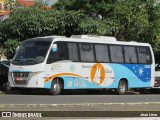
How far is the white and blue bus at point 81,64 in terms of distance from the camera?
2464cm

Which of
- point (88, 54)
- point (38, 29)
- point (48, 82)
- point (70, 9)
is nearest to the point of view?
point (48, 82)

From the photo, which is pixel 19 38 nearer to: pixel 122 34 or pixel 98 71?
pixel 98 71

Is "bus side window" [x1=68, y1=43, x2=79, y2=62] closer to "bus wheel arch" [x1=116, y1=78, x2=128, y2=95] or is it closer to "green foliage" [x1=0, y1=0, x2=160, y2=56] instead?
"bus wheel arch" [x1=116, y1=78, x2=128, y2=95]

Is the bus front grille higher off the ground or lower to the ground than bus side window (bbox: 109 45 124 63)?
lower

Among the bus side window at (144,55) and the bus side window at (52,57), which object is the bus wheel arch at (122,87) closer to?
the bus side window at (144,55)

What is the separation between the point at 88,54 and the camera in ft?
88.7

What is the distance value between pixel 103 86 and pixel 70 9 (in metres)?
8.43

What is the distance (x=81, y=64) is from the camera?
86.9 ft

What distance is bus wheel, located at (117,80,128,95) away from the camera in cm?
2864

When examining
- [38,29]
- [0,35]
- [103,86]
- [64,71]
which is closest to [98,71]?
[103,86]

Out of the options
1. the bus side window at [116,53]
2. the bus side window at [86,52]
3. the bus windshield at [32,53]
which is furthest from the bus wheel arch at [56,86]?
the bus side window at [116,53]

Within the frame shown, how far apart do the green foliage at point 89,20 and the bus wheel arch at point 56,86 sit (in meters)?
5.53

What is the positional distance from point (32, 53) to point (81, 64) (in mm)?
2886

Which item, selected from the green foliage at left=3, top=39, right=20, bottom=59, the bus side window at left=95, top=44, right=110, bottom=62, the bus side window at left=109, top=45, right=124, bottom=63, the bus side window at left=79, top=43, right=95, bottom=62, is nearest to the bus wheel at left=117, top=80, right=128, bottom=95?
the bus side window at left=109, top=45, right=124, bottom=63
